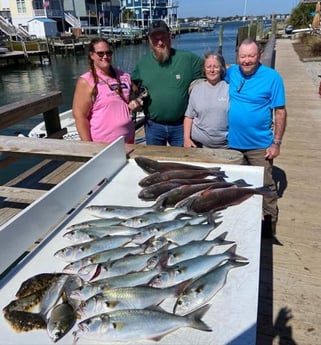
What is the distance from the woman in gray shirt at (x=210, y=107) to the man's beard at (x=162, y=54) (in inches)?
19.2

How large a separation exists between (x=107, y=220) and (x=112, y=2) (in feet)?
284

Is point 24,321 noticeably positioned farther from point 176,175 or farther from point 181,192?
point 176,175

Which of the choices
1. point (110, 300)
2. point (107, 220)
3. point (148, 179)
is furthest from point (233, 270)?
point (148, 179)

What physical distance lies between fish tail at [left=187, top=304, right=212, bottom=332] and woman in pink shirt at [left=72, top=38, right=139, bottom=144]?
7.85ft

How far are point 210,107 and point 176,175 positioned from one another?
100cm

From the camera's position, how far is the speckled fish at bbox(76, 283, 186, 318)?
142 centimetres

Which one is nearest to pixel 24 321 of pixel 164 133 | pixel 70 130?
pixel 164 133

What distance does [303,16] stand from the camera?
132 ft

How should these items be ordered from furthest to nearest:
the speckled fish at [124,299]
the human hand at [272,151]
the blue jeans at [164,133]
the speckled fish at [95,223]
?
the blue jeans at [164,133], the human hand at [272,151], the speckled fish at [95,223], the speckled fish at [124,299]

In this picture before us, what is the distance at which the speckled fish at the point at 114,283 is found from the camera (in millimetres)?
1489

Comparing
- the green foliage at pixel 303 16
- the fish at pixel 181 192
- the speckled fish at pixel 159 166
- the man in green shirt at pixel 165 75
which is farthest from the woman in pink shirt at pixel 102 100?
the green foliage at pixel 303 16

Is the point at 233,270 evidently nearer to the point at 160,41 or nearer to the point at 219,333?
the point at 219,333

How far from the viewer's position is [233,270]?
1.62m

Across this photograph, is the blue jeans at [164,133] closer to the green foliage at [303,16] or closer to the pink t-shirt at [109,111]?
the pink t-shirt at [109,111]
